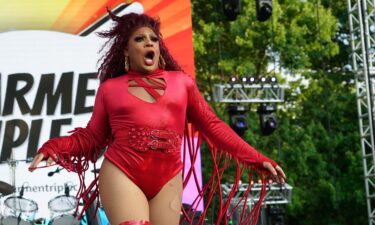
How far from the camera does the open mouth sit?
292 centimetres

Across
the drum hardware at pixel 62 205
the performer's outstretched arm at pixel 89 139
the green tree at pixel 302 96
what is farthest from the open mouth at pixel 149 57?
→ the green tree at pixel 302 96

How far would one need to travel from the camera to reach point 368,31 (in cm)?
975

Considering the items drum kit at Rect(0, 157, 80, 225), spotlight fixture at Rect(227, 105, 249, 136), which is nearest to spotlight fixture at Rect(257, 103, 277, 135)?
spotlight fixture at Rect(227, 105, 249, 136)

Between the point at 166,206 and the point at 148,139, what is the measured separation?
11.7 inches

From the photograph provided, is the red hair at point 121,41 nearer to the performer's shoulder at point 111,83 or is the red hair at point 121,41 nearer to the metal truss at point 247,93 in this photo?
the performer's shoulder at point 111,83

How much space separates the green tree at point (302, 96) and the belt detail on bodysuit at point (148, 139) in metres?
10.3

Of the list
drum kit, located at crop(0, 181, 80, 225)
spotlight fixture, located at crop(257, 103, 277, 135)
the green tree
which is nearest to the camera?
drum kit, located at crop(0, 181, 80, 225)

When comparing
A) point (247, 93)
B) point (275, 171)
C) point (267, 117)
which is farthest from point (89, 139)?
point (267, 117)

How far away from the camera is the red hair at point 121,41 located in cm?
303

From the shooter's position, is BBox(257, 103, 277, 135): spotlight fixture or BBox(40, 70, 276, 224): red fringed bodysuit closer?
BBox(40, 70, 276, 224): red fringed bodysuit

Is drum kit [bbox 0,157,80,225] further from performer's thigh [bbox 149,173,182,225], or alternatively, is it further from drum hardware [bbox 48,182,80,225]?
performer's thigh [bbox 149,173,182,225]

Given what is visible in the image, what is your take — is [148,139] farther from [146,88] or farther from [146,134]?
[146,88]

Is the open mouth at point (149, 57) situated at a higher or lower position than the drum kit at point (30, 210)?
higher

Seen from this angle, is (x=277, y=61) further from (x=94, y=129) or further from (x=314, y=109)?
(x=94, y=129)
